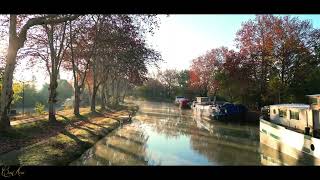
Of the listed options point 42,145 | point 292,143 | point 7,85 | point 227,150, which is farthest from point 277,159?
point 7,85

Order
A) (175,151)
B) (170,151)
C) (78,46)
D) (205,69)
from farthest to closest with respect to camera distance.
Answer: (205,69)
(78,46)
(175,151)
(170,151)

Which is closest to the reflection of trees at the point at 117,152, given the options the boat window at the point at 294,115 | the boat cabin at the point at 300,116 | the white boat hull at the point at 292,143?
the white boat hull at the point at 292,143

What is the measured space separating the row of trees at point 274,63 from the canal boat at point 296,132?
580 inches

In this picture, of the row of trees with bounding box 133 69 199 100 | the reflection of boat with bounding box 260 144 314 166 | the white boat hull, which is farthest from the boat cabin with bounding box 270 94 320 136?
the row of trees with bounding box 133 69 199 100

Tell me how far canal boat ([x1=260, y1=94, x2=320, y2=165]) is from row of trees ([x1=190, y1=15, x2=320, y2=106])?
580 inches

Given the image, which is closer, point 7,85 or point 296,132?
point 7,85

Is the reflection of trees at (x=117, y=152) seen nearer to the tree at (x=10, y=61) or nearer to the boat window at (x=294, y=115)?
the tree at (x=10, y=61)

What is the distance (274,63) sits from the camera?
45.0m

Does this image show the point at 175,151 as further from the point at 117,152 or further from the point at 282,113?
the point at 282,113

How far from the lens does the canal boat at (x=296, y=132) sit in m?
18.6

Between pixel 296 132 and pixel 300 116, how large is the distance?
279 cm
